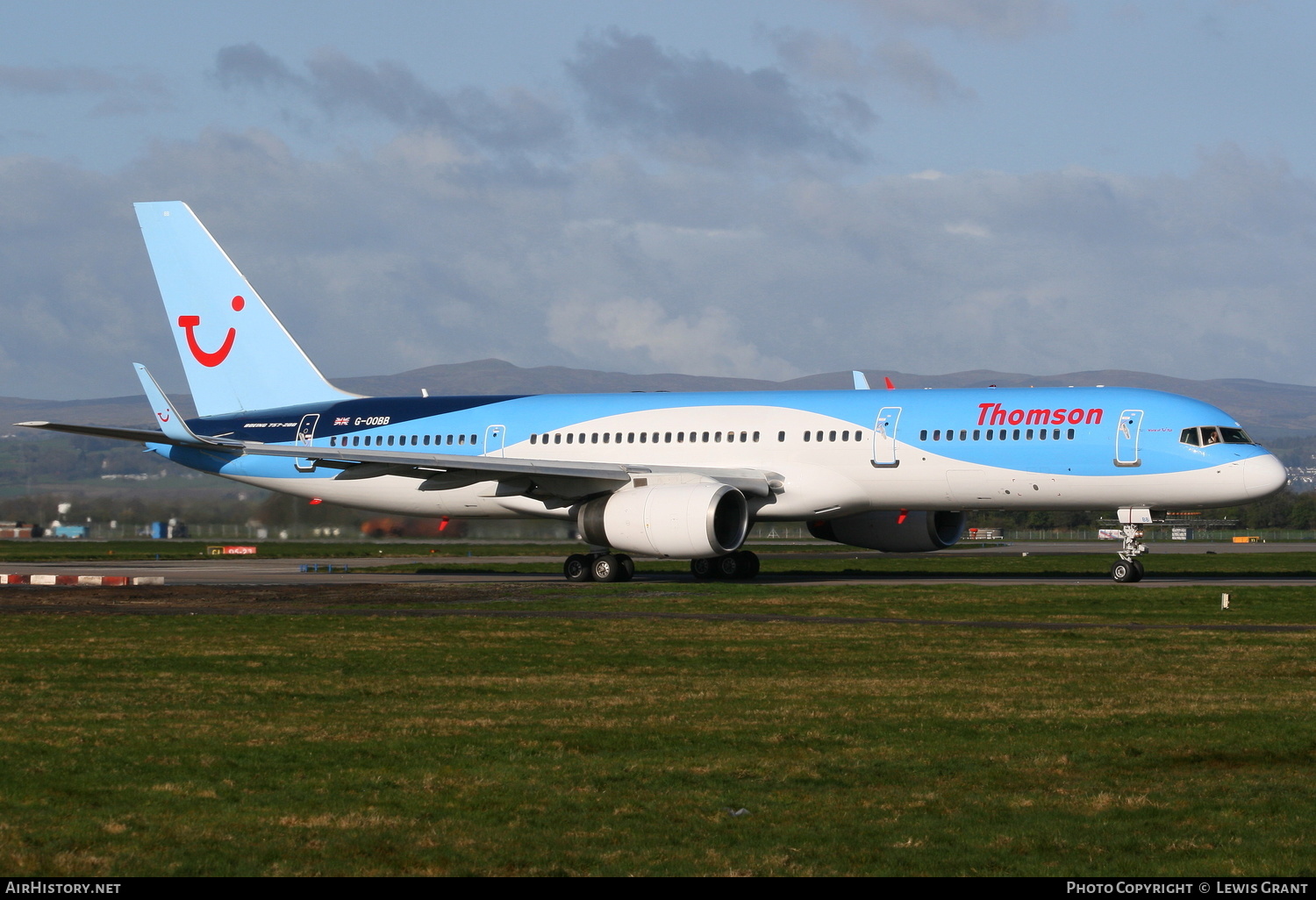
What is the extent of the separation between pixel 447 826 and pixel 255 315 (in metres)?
37.6

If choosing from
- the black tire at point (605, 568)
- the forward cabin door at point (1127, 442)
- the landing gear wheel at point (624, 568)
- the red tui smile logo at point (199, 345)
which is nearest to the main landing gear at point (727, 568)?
the landing gear wheel at point (624, 568)

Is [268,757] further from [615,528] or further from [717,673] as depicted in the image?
[615,528]

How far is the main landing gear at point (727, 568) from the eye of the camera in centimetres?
3922

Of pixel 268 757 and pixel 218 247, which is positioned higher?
pixel 218 247

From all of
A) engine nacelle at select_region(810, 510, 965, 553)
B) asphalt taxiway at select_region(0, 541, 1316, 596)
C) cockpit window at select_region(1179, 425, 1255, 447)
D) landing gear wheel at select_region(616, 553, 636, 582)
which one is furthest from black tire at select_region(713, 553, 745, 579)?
cockpit window at select_region(1179, 425, 1255, 447)

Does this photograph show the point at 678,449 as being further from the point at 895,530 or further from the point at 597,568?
the point at 895,530

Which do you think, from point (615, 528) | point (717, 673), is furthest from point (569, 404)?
point (717, 673)

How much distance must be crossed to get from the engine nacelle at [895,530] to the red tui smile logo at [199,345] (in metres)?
19.0

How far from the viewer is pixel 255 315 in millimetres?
44812

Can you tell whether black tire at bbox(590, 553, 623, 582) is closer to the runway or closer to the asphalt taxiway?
the runway

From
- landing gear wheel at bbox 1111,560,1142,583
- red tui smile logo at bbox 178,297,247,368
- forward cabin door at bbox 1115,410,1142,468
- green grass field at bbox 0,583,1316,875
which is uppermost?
red tui smile logo at bbox 178,297,247,368

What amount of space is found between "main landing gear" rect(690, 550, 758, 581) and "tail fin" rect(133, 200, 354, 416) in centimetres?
1323

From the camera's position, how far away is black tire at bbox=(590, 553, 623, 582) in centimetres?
3734

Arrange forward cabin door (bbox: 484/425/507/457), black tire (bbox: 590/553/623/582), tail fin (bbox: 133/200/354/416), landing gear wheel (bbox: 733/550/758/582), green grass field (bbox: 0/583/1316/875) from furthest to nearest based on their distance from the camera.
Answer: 1. tail fin (bbox: 133/200/354/416)
2. forward cabin door (bbox: 484/425/507/457)
3. landing gear wheel (bbox: 733/550/758/582)
4. black tire (bbox: 590/553/623/582)
5. green grass field (bbox: 0/583/1316/875)
